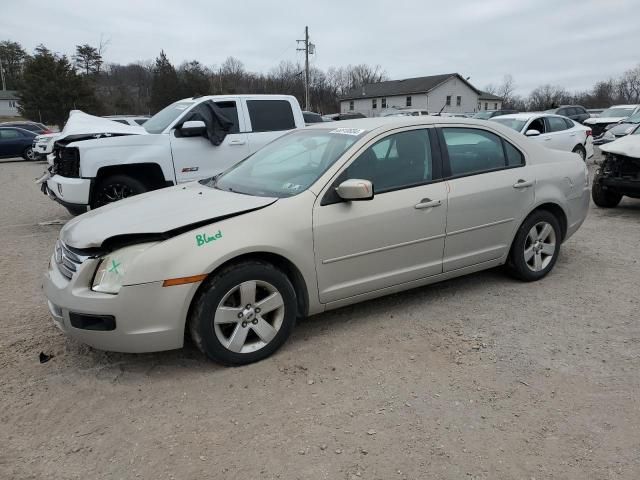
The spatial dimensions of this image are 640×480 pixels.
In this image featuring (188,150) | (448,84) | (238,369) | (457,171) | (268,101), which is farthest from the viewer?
(448,84)

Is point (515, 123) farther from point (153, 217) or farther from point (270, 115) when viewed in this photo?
point (153, 217)

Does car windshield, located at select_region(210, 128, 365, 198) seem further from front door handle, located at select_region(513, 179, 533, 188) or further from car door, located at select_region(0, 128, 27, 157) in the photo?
car door, located at select_region(0, 128, 27, 157)

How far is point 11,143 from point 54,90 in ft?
64.5

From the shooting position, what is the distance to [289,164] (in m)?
4.13

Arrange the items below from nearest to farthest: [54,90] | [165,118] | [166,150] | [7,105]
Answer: [166,150] < [165,118] < [54,90] < [7,105]

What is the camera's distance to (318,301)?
3.69 meters

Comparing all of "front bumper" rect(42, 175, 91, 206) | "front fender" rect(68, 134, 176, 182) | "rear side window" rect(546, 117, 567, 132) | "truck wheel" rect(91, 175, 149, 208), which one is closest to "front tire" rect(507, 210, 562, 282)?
"front fender" rect(68, 134, 176, 182)

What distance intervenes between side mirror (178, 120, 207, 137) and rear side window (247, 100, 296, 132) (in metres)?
0.95

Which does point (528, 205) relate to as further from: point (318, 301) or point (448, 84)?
point (448, 84)

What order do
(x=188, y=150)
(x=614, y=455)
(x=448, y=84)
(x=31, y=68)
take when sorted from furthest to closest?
(x=448, y=84)
(x=31, y=68)
(x=188, y=150)
(x=614, y=455)

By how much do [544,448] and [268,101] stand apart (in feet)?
22.8

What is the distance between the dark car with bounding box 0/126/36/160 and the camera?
21.8 meters

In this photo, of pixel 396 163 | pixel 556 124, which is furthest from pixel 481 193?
pixel 556 124

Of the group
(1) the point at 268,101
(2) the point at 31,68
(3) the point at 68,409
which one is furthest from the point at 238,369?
(2) the point at 31,68
